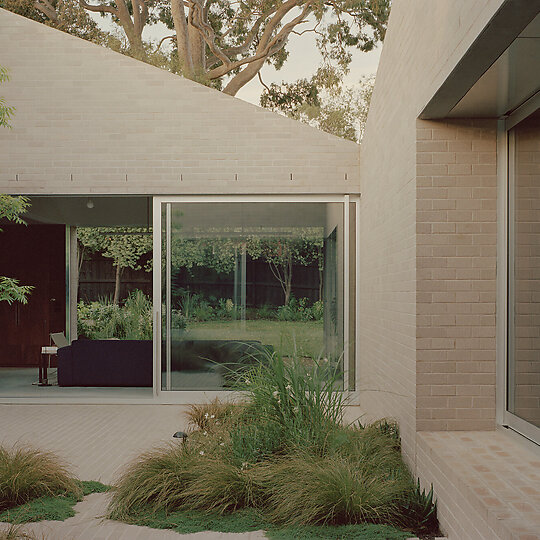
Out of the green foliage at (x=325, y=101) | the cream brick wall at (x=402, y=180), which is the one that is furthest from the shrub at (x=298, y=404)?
the green foliage at (x=325, y=101)

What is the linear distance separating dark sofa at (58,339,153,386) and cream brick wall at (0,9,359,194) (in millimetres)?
2072

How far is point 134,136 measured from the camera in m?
8.03

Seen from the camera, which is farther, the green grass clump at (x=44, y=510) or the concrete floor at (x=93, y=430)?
the concrete floor at (x=93, y=430)

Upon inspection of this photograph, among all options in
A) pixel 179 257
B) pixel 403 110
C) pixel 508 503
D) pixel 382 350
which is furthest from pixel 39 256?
pixel 508 503

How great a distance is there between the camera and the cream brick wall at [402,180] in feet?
12.3

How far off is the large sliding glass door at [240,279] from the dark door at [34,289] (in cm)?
428

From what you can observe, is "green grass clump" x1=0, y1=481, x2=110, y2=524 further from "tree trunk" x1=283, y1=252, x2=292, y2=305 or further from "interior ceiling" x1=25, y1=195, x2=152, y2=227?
"interior ceiling" x1=25, y1=195, x2=152, y2=227

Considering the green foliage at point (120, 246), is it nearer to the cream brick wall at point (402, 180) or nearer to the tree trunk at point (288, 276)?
the tree trunk at point (288, 276)

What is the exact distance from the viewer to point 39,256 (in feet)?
38.6

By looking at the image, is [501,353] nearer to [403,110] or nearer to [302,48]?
[403,110]

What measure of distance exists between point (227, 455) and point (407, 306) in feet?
5.06

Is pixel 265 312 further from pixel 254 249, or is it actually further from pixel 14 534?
pixel 14 534

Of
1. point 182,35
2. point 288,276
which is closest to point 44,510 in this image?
point 288,276

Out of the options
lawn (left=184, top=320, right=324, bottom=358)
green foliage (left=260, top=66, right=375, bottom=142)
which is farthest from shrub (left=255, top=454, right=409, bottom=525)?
green foliage (left=260, top=66, right=375, bottom=142)
